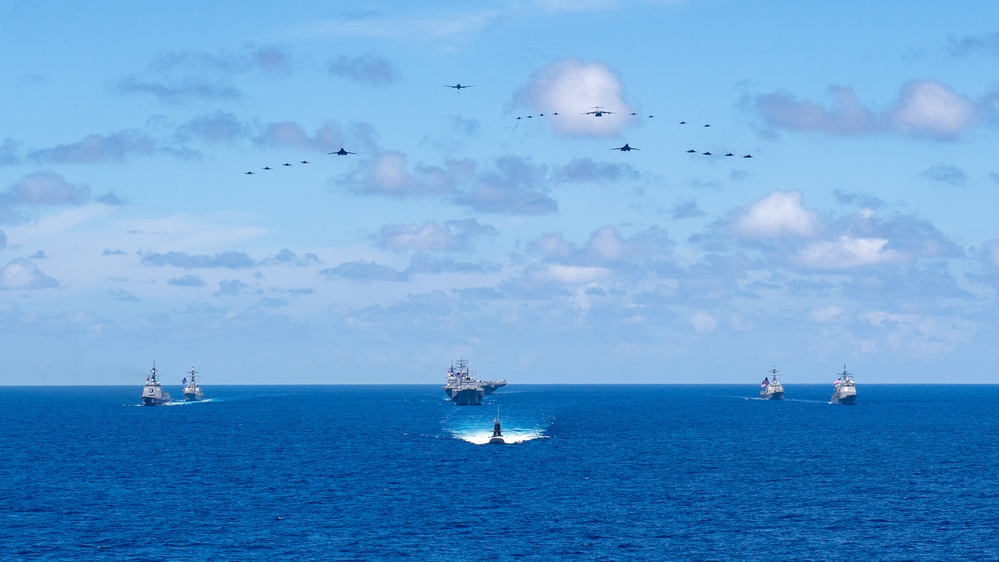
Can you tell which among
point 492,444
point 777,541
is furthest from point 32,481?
point 777,541

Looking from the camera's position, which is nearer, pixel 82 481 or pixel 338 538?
pixel 338 538

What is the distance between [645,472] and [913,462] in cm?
4549

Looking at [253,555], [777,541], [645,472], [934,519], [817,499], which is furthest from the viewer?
[645,472]

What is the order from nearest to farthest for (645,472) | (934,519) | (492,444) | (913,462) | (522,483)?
(934,519) → (522,483) → (645,472) → (913,462) → (492,444)

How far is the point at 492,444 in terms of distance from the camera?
190 m

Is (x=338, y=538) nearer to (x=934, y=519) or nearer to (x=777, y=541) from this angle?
(x=777, y=541)

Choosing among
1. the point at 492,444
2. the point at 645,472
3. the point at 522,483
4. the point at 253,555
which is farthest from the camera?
the point at 492,444

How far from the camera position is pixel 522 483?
139 metres

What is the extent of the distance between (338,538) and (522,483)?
1602 inches

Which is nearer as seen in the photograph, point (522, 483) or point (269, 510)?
point (269, 510)

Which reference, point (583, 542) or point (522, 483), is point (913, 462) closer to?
point (522, 483)

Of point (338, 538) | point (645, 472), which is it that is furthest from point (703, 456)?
point (338, 538)

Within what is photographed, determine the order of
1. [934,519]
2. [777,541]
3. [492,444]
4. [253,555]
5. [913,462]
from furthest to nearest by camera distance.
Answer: [492,444] → [913,462] → [934,519] → [777,541] → [253,555]

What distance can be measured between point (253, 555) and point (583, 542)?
28.8 m
